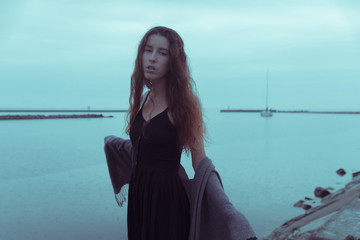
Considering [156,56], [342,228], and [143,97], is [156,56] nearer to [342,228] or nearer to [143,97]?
[143,97]

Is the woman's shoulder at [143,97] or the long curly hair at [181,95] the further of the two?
the woman's shoulder at [143,97]

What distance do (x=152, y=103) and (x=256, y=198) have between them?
30.1ft

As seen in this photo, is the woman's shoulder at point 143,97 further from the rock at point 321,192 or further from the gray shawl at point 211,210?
the rock at point 321,192

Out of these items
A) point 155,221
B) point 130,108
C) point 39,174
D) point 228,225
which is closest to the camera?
point 228,225

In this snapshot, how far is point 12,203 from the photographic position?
31.8 feet

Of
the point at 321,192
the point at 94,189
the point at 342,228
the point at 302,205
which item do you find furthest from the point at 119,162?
the point at 321,192

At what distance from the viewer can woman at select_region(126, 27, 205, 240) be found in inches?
68.0

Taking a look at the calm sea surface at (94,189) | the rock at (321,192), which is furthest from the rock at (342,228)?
the rock at (321,192)

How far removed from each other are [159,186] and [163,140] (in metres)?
0.23

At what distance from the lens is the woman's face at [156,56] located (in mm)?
1779

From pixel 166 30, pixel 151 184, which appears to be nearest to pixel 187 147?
pixel 151 184

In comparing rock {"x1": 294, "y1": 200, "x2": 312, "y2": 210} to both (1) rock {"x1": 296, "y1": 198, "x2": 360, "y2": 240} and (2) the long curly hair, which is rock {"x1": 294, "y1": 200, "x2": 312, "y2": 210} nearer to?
(1) rock {"x1": 296, "y1": 198, "x2": 360, "y2": 240}

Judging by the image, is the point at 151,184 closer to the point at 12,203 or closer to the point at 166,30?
the point at 166,30

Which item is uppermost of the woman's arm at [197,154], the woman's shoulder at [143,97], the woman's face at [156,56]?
the woman's face at [156,56]
